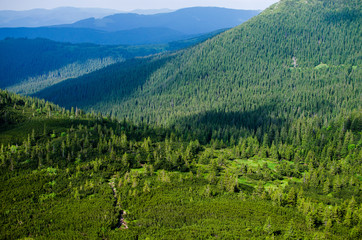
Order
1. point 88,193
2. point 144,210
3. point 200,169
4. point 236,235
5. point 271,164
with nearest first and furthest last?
point 236,235, point 144,210, point 88,193, point 200,169, point 271,164

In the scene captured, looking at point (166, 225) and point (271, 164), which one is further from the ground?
point (166, 225)

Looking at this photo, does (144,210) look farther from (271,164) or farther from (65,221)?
(271,164)

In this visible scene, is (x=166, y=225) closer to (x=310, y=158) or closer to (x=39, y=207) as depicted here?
(x=39, y=207)

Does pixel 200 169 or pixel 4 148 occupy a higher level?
pixel 4 148

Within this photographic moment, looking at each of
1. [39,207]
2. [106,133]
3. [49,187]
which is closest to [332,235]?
[39,207]

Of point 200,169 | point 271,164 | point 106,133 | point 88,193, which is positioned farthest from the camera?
point 106,133

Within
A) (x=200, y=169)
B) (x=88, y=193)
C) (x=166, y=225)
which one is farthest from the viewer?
(x=200, y=169)

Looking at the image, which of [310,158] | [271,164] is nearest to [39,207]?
[271,164]

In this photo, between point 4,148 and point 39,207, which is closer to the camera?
point 39,207

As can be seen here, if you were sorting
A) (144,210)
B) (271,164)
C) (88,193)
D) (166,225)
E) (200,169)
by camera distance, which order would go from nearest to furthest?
(166,225) → (144,210) → (88,193) → (200,169) → (271,164)
